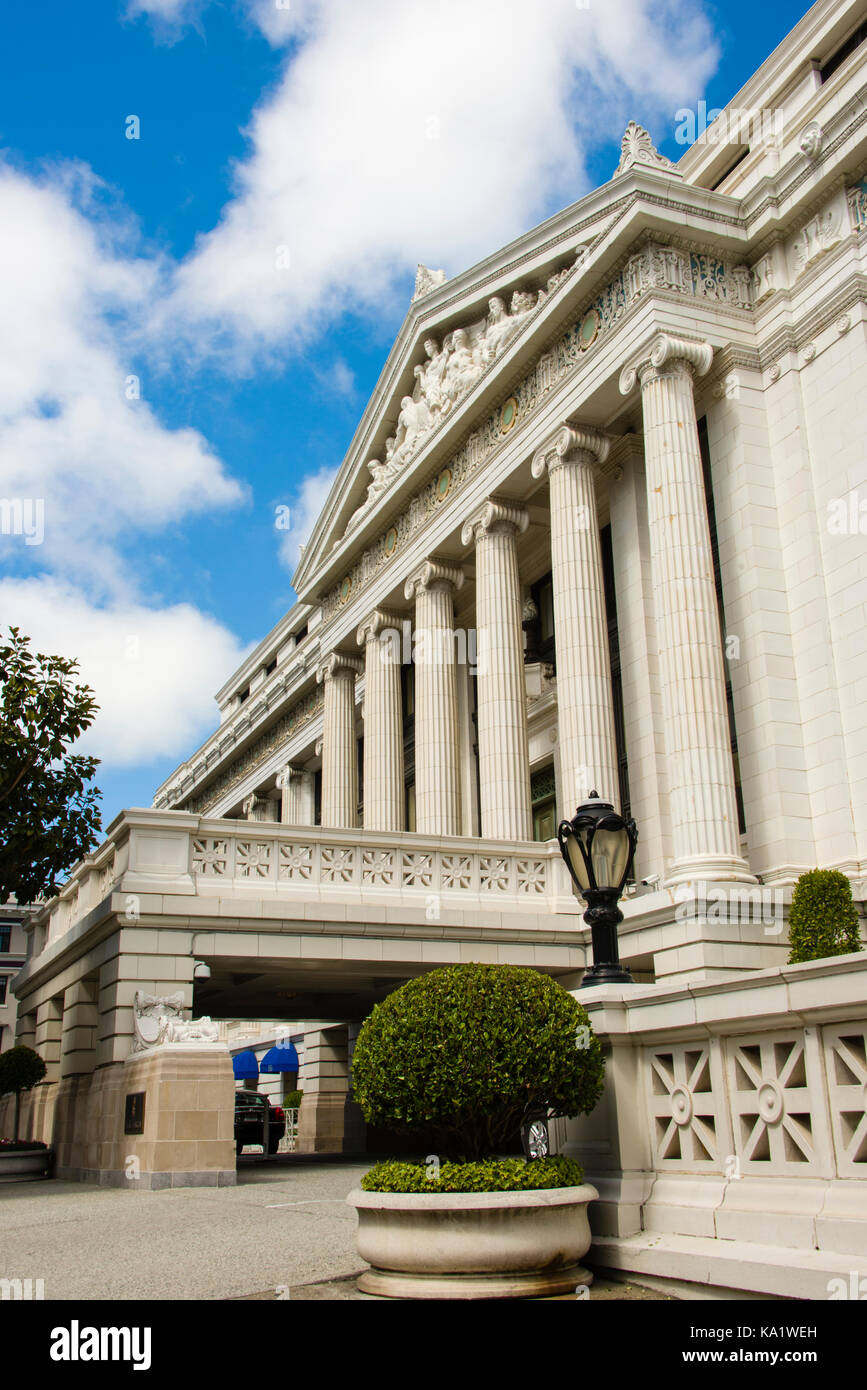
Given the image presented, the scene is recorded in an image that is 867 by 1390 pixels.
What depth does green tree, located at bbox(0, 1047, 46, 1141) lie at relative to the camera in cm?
2339

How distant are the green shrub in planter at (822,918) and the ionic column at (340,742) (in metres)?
20.2

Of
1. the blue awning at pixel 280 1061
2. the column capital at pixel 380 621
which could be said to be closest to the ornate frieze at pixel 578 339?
the column capital at pixel 380 621

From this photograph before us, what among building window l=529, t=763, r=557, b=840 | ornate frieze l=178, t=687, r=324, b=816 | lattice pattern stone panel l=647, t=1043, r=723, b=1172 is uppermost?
ornate frieze l=178, t=687, r=324, b=816

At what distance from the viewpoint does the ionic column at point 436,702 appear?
93.5ft

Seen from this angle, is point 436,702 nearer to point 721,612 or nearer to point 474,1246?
point 721,612

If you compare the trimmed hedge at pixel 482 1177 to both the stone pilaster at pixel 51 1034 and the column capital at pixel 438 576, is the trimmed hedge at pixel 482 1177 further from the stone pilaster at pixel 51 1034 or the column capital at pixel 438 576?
the column capital at pixel 438 576

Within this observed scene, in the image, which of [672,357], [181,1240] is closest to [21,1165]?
[181,1240]

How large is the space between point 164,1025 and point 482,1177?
11.5 m

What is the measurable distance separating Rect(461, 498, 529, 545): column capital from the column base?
11.2m

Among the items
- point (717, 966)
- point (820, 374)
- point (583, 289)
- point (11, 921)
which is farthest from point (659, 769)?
point (11, 921)

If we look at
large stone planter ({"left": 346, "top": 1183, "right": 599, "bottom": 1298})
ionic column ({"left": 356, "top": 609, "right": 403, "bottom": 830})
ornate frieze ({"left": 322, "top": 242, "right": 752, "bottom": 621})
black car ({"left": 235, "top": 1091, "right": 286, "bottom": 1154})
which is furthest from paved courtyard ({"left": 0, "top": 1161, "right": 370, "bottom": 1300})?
black car ({"left": 235, "top": 1091, "right": 286, "bottom": 1154})

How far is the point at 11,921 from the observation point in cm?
7731

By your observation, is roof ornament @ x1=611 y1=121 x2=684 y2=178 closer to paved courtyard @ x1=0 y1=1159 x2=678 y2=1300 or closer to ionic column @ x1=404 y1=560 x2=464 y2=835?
ionic column @ x1=404 y1=560 x2=464 y2=835

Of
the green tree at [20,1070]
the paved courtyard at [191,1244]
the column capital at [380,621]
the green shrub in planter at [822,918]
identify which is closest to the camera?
the paved courtyard at [191,1244]
